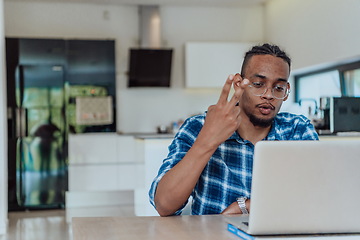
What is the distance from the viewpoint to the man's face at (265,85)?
1.76 m

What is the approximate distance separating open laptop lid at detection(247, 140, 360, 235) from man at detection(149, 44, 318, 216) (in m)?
0.44

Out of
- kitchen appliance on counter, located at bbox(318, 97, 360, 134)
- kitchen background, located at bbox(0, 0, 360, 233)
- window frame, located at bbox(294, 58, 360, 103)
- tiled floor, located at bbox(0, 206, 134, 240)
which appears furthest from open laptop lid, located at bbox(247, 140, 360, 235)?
kitchen background, located at bbox(0, 0, 360, 233)

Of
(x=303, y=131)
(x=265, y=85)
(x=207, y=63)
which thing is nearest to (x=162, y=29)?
(x=207, y=63)

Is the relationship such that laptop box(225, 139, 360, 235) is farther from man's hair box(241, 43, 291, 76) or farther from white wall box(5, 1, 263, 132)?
white wall box(5, 1, 263, 132)

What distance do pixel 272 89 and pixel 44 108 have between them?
16.0 ft

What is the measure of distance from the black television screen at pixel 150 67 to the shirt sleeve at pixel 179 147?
4.82m

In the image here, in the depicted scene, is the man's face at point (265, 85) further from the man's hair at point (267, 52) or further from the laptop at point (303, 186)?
the laptop at point (303, 186)

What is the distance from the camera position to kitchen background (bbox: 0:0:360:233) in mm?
6531

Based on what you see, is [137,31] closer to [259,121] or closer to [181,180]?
[259,121]

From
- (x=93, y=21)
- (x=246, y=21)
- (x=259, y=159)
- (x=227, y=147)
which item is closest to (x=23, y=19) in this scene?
(x=93, y=21)

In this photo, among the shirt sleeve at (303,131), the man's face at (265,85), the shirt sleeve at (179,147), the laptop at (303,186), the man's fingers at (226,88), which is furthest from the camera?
the shirt sleeve at (303,131)

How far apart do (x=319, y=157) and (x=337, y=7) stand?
4246 mm

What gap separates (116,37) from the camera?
680 cm

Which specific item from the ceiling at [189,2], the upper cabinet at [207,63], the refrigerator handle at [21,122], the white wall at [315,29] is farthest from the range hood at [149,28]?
the refrigerator handle at [21,122]
